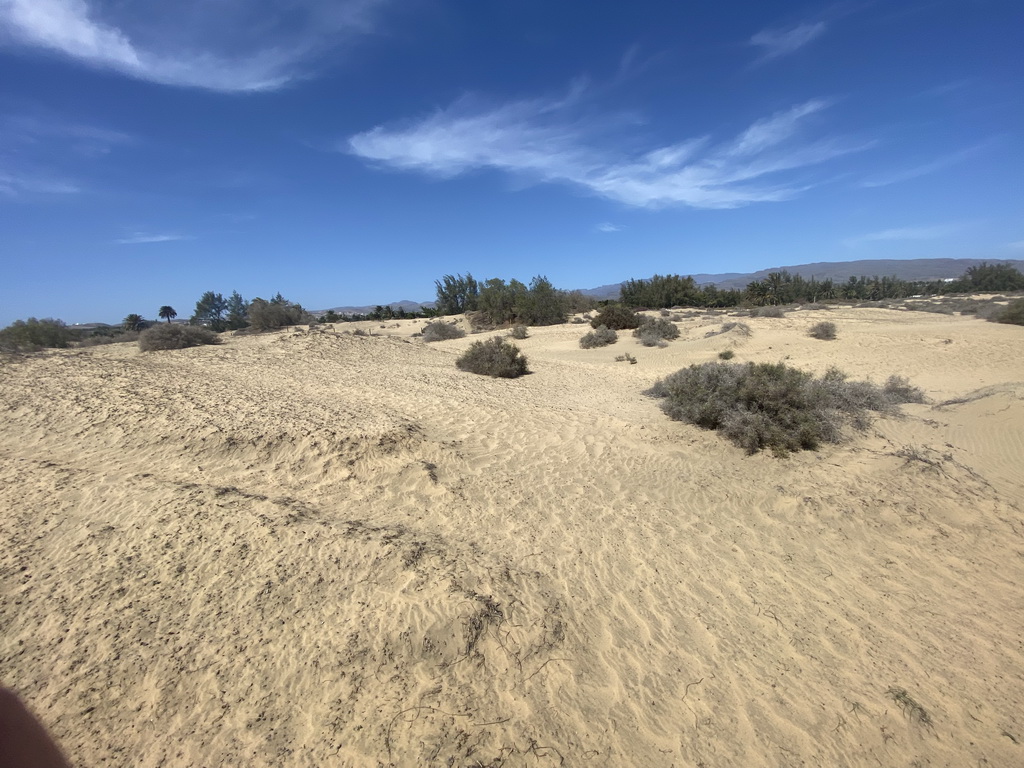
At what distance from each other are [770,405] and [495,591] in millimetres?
5467

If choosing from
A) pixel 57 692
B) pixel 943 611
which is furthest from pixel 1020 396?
pixel 57 692

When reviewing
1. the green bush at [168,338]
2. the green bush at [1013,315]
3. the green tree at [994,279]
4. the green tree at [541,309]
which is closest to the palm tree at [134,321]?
the green bush at [168,338]

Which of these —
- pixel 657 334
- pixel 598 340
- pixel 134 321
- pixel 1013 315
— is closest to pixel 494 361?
pixel 598 340

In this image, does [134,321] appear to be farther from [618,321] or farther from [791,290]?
[791,290]

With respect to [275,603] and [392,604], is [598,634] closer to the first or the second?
[392,604]

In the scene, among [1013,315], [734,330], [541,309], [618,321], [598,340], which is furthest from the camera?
[541,309]

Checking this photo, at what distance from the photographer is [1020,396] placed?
8.02 m

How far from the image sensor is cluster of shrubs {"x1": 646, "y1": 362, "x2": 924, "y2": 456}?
265 inches

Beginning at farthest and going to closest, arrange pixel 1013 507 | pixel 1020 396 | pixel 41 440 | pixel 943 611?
pixel 1020 396
pixel 41 440
pixel 1013 507
pixel 943 611

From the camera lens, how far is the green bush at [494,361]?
41.4ft

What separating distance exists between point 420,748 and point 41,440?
680 centimetres

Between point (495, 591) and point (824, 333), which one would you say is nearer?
point (495, 591)

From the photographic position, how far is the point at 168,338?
14672 mm

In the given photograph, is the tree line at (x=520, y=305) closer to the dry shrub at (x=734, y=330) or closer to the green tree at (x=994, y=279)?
the dry shrub at (x=734, y=330)
